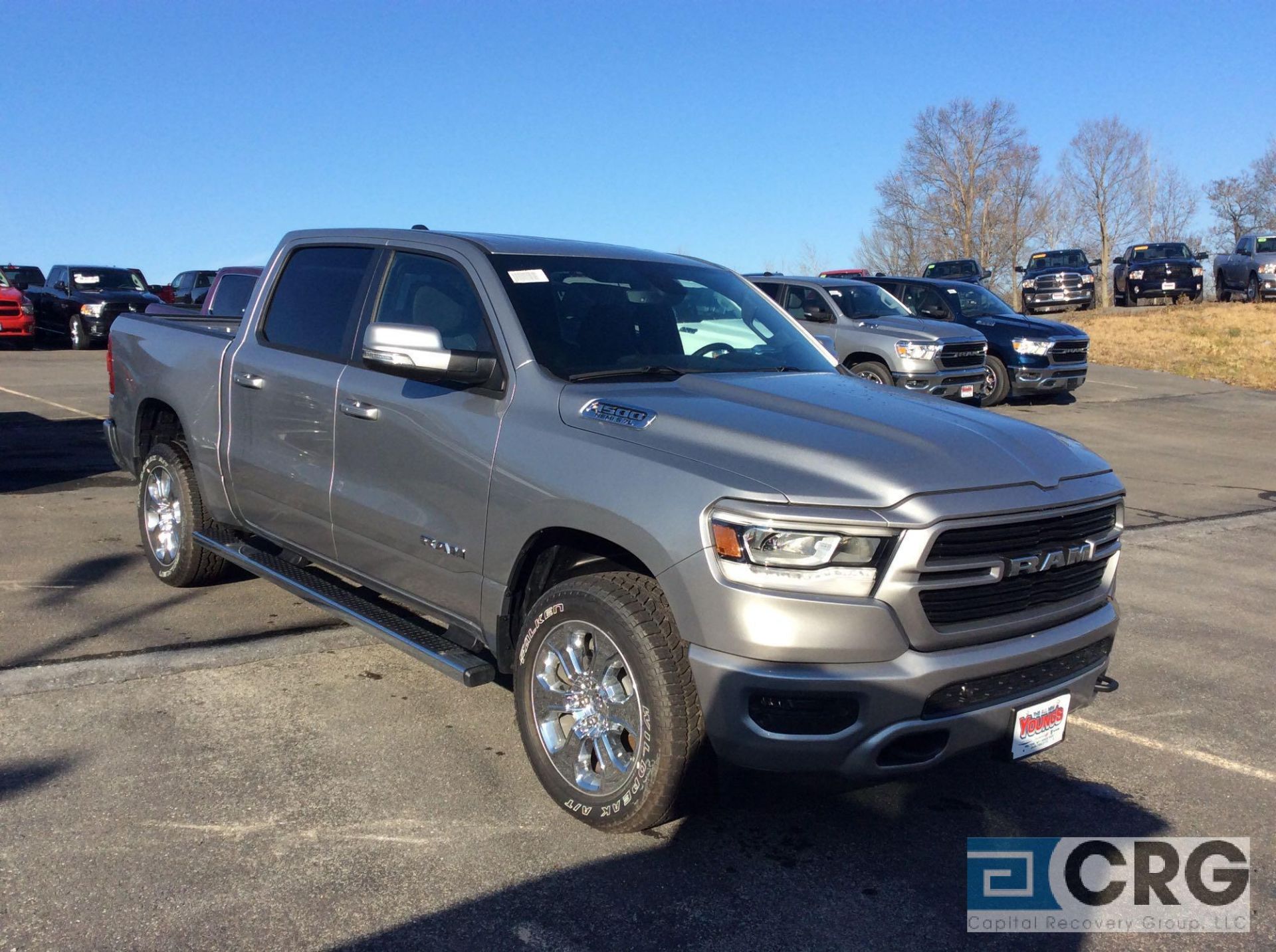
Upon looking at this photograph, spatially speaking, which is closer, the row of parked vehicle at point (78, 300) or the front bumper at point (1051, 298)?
the row of parked vehicle at point (78, 300)

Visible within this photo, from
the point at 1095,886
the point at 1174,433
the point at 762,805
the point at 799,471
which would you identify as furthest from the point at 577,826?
the point at 1174,433

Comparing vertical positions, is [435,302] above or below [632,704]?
above

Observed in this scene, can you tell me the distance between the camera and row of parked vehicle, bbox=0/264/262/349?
24.8m

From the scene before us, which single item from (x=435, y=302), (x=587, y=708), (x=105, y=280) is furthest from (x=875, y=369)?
(x=105, y=280)

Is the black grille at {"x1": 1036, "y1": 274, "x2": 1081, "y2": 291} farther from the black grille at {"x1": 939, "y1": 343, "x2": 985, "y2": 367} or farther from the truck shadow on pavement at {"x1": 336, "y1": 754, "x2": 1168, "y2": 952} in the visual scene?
the truck shadow on pavement at {"x1": 336, "y1": 754, "x2": 1168, "y2": 952}

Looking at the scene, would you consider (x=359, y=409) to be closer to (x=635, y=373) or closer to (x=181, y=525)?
(x=635, y=373)

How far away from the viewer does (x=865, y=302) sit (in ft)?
50.2

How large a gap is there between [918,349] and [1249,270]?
19.9m

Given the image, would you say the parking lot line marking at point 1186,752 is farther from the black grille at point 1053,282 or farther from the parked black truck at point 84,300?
the black grille at point 1053,282

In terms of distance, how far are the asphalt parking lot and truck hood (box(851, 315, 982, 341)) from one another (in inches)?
328

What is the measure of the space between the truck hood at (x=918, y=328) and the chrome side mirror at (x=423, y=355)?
11083 mm

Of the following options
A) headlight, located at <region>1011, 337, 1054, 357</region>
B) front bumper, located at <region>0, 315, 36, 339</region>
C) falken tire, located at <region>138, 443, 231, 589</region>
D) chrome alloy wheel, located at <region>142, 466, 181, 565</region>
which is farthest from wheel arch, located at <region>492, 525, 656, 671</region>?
front bumper, located at <region>0, 315, 36, 339</region>

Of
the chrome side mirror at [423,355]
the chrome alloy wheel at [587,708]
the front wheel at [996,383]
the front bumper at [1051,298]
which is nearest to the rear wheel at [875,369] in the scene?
the front wheel at [996,383]

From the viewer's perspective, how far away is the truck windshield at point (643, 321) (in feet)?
14.0
